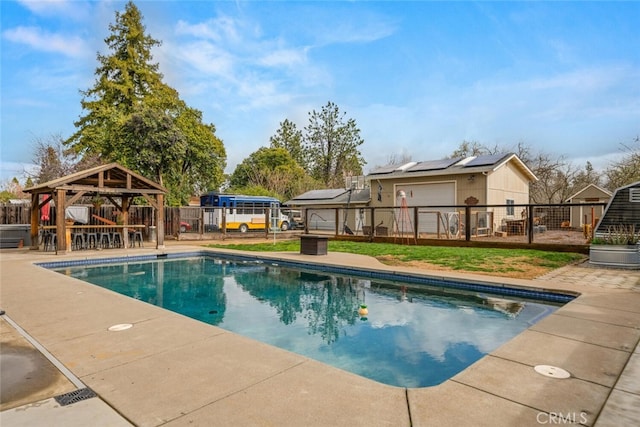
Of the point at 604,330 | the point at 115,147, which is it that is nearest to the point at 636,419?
the point at 604,330

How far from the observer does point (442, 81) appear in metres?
16.0

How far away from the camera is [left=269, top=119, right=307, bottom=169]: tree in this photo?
140ft

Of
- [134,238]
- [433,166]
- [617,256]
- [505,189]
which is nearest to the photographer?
[617,256]

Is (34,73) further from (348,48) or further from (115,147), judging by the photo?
(348,48)

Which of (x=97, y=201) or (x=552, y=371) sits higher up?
(x=97, y=201)

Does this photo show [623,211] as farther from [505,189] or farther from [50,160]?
[50,160]

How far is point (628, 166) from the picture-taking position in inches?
790

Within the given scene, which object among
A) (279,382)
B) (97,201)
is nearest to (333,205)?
(97,201)

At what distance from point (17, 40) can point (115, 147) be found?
6894 millimetres

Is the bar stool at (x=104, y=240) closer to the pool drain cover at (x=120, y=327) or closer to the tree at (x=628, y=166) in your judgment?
the pool drain cover at (x=120, y=327)

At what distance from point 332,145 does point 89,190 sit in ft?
98.2

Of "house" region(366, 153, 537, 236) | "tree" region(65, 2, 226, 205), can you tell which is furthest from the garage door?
"tree" region(65, 2, 226, 205)

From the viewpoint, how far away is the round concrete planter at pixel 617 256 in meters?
8.05

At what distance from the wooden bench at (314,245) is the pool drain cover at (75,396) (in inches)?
334
